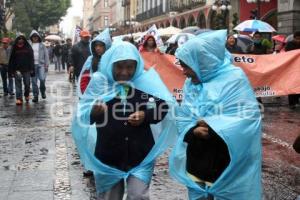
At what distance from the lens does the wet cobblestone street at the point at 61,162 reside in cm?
571

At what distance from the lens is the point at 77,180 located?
618 centimetres

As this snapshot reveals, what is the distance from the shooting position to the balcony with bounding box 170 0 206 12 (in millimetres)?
43919

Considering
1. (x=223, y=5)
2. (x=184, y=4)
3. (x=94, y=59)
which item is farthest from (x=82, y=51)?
(x=184, y=4)

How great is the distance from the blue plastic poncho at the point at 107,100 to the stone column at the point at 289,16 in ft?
75.7

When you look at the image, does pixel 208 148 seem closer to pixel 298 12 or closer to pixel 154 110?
pixel 154 110

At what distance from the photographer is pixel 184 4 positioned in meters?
48.8

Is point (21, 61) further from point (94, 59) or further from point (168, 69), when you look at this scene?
point (94, 59)

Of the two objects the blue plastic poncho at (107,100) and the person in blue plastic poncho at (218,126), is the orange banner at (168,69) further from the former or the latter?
the person in blue plastic poncho at (218,126)

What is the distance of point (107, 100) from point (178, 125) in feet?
1.83

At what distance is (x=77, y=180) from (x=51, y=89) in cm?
1235

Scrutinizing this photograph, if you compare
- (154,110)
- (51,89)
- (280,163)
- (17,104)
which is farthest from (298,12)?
(154,110)

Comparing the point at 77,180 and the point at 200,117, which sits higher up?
the point at 200,117

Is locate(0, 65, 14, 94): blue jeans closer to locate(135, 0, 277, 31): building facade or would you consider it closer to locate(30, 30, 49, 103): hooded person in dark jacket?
locate(30, 30, 49, 103): hooded person in dark jacket

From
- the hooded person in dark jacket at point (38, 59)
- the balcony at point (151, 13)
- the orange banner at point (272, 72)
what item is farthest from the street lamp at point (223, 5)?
the balcony at point (151, 13)
